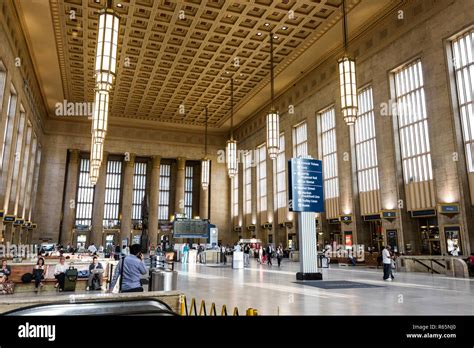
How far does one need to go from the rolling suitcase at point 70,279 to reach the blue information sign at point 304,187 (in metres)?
6.93

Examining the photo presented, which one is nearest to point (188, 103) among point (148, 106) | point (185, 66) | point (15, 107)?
point (148, 106)

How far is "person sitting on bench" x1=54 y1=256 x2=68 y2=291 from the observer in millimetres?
10508

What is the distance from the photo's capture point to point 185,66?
25.7 metres

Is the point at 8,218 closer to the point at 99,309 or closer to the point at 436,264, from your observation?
the point at 436,264

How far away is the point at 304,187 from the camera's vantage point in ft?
39.1

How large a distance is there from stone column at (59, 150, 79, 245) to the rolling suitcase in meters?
25.4

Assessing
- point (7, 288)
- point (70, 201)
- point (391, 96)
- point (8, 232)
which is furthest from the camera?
point (70, 201)

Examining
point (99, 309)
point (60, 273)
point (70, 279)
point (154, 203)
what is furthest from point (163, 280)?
point (154, 203)

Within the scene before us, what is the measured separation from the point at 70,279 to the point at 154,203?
89.1 feet

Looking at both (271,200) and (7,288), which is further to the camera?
(271,200)

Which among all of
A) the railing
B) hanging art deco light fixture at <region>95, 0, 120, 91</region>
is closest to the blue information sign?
the railing

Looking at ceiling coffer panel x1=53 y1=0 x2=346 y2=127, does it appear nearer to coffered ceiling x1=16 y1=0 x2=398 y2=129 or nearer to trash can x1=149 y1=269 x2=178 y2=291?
coffered ceiling x1=16 y1=0 x2=398 y2=129

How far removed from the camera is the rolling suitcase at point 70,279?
1038cm
